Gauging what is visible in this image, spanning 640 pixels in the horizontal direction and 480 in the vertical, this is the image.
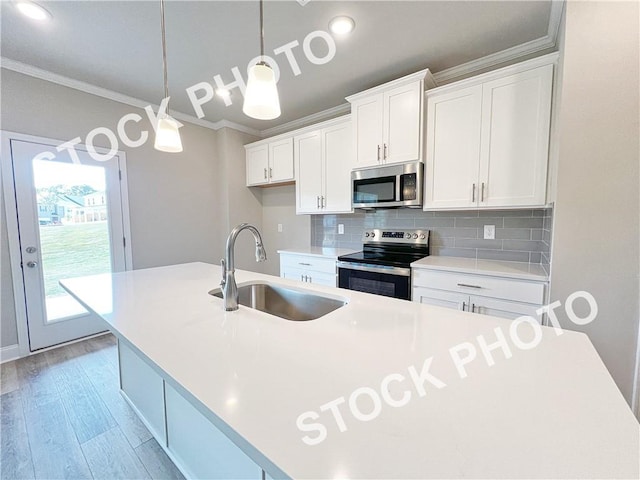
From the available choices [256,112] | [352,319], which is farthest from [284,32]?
[352,319]

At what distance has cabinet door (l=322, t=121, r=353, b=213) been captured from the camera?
2.89 meters

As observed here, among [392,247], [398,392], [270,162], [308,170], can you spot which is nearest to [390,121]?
[308,170]

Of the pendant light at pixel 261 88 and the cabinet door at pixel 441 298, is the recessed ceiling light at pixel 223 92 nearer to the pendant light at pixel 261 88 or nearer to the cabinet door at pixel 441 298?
the pendant light at pixel 261 88

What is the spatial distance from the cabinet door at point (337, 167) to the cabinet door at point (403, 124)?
460 mm

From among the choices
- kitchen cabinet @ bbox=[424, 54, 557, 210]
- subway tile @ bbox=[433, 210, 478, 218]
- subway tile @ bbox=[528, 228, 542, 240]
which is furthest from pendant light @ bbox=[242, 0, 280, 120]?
subway tile @ bbox=[528, 228, 542, 240]

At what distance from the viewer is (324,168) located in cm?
309

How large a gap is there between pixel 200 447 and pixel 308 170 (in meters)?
2.70

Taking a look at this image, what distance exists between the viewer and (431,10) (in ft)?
5.75

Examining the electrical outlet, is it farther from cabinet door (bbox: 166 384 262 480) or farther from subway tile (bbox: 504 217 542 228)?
cabinet door (bbox: 166 384 262 480)

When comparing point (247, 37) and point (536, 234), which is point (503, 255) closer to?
point (536, 234)

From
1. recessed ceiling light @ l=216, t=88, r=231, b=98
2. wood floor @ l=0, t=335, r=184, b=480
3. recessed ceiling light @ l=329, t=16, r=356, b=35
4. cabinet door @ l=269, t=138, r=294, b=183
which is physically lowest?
wood floor @ l=0, t=335, r=184, b=480

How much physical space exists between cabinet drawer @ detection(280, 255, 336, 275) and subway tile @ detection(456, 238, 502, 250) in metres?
1.20

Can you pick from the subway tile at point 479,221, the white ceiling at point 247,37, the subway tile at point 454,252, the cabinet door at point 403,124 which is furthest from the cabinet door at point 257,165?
the subway tile at point 479,221

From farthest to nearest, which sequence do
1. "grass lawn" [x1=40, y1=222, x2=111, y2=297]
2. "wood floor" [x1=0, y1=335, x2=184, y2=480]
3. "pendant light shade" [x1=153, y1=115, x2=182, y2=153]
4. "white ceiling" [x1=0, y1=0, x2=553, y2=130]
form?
"grass lawn" [x1=40, y1=222, x2=111, y2=297] < "white ceiling" [x1=0, y1=0, x2=553, y2=130] < "pendant light shade" [x1=153, y1=115, x2=182, y2=153] < "wood floor" [x1=0, y1=335, x2=184, y2=480]
